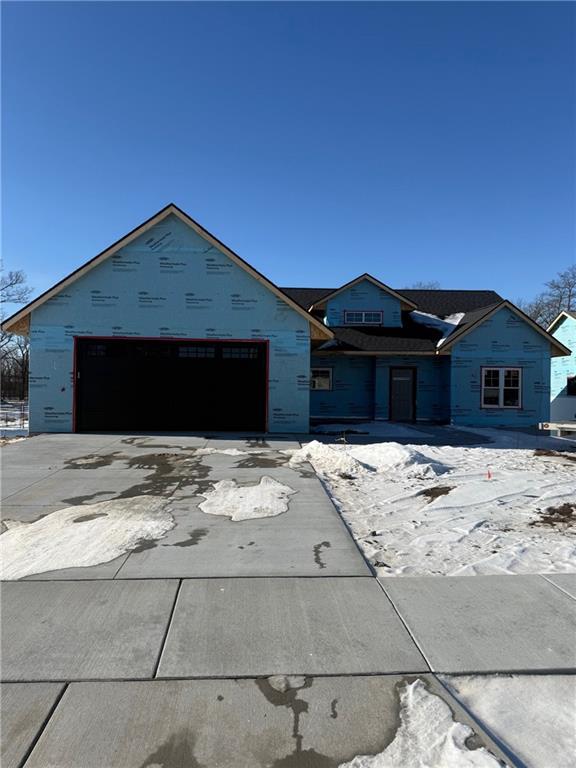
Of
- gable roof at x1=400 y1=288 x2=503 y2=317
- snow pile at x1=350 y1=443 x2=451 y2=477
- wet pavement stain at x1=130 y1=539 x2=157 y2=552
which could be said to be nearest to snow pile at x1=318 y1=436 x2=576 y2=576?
snow pile at x1=350 y1=443 x2=451 y2=477

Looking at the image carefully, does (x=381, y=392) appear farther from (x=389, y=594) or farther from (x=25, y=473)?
(x=389, y=594)

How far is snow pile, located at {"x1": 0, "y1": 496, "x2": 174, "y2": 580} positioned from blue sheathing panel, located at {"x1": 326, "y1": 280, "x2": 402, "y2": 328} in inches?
653

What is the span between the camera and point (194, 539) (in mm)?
4785

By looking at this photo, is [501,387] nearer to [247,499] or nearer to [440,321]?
Result: [440,321]

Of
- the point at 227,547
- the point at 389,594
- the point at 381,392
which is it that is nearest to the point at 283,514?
the point at 227,547

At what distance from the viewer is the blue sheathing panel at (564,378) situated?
2441cm

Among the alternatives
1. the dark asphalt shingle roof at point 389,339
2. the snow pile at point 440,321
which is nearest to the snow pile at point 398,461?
the dark asphalt shingle roof at point 389,339

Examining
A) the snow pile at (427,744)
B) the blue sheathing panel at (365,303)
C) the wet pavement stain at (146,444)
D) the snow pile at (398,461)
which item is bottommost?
the snow pile at (427,744)

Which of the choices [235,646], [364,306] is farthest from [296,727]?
[364,306]

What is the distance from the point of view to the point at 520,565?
421cm

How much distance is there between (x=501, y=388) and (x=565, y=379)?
893 centimetres

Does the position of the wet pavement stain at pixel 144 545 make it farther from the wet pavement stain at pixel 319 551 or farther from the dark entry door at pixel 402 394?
the dark entry door at pixel 402 394

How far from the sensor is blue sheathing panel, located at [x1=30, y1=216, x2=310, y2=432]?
14102 millimetres

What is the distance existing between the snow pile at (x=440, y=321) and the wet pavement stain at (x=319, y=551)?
15973 mm
